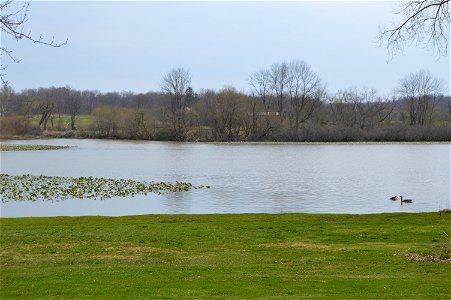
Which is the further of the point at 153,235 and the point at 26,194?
the point at 26,194

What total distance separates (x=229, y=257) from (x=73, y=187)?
20522 millimetres

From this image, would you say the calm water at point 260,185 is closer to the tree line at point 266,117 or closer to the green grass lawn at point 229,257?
the green grass lawn at point 229,257

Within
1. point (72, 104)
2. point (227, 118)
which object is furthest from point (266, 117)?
point (72, 104)

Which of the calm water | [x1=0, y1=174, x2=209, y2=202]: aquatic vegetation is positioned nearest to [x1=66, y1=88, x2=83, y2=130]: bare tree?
the calm water

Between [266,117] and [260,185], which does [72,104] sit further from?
[260,185]

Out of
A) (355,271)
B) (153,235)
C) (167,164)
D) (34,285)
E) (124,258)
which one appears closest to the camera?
(34,285)

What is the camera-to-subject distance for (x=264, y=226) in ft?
56.6

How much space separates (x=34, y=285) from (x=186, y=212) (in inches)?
556

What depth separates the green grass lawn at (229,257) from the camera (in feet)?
28.2

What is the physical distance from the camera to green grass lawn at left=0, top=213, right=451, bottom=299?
28.2 feet

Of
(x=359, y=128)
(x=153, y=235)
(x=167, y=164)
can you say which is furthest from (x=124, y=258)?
(x=359, y=128)

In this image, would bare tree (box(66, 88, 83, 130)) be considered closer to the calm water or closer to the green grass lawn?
the calm water

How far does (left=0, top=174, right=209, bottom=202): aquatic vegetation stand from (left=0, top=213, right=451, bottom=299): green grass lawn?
342 inches

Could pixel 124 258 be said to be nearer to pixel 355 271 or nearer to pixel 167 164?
pixel 355 271
